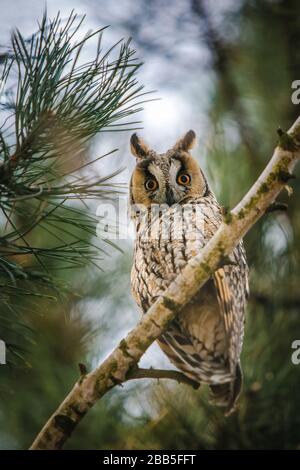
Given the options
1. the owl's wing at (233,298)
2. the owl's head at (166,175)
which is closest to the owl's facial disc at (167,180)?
the owl's head at (166,175)

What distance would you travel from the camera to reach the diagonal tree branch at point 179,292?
1.26 m

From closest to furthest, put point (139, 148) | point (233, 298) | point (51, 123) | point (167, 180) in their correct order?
1. point (51, 123)
2. point (233, 298)
3. point (167, 180)
4. point (139, 148)

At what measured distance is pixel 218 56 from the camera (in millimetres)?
2250

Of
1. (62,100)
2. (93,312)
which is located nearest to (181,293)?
(62,100)

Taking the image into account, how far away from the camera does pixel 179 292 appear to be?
50.4 inches

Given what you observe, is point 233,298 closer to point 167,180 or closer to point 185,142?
point 167,180

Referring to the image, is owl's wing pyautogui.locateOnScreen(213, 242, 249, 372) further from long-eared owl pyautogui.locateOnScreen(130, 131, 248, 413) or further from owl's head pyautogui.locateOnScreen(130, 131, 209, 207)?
owl's head pyautogui.locateOnScreen(130, 131, 209, 207)

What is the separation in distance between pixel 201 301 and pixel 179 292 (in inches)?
16.2

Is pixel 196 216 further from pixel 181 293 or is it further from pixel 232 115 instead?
pixel 232 115

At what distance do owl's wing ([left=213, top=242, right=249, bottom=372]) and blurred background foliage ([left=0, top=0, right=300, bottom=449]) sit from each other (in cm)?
21

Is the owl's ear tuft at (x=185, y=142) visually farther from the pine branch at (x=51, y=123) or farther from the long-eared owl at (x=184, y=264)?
the pine branch at (x=51, y=123)

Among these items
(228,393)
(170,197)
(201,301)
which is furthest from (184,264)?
(228,393)

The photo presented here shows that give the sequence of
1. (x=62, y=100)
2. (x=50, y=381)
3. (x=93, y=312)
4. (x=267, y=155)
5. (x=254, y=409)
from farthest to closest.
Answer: (x=93, y=312), (x=267, y=155), (x=50, y=381), (x=254, y=409), (x=62, y=100)
